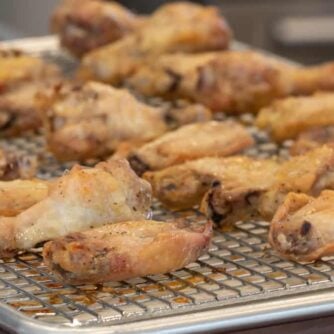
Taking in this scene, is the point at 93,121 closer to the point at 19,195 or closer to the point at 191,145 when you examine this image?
the point at 191,145

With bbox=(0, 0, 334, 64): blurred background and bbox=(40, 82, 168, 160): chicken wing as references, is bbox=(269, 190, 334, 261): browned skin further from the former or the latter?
bbox=(0, 0, 334, 64): blurred background

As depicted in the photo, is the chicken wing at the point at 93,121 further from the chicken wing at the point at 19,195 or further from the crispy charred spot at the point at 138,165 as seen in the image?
the chicken wing at the point at 19,195

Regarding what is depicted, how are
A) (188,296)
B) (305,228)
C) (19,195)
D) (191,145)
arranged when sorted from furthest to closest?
(191,145), (19,195), (305,228), (188,296)

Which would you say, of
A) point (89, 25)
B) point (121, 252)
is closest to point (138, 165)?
point (121, 252)

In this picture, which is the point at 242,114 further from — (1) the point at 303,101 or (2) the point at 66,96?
(2) the point at 66,96

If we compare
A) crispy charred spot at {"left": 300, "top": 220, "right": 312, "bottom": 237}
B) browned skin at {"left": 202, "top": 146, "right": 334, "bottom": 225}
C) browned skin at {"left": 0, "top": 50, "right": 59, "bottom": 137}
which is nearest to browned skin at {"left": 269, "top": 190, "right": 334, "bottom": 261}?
crispy charred spot at {"left": 300, "top": 220, "right": 312, "bottom": 237}

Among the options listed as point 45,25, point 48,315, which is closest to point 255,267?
point 48,315

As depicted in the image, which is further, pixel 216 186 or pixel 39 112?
pixel 39 112

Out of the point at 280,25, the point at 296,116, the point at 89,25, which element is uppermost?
the point at 89,25
